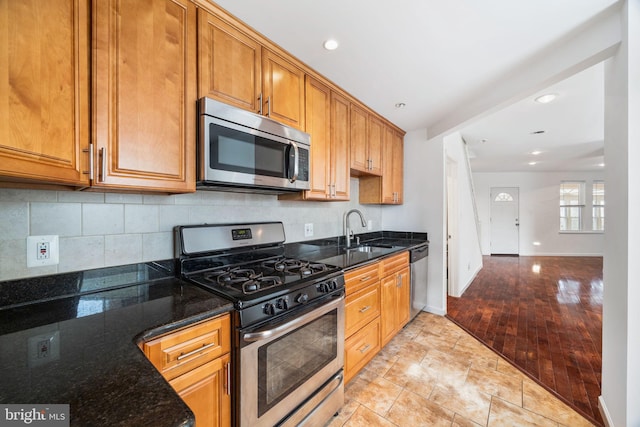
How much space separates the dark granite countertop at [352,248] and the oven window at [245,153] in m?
0.80

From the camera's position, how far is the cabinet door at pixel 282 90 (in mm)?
1673

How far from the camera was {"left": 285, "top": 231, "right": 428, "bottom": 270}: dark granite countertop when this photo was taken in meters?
2.09

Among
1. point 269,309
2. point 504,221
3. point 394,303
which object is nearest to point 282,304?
point 269,309

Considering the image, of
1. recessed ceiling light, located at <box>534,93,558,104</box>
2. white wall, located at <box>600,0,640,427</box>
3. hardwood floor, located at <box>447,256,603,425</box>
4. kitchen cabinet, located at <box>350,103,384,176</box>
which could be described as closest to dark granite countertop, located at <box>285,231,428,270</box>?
kitchen cabinet, located at <box>350,103,384,176</box>

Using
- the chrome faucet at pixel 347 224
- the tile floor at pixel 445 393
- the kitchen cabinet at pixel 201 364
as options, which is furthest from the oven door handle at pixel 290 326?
the chrome faucet at pixel 347 224

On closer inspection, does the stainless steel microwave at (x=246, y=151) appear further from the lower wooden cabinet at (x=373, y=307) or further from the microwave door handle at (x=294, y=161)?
the lower wooden cabinet at (x=373, y=307)

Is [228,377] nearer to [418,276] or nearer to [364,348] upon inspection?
[364,348]

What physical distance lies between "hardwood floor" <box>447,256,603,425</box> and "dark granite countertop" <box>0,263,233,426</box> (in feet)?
8.09

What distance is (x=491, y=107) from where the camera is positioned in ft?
7.45

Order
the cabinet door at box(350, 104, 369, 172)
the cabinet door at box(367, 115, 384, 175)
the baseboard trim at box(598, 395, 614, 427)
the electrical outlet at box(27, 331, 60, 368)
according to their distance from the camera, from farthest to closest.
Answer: the cabinet door at box(367, 115, 384, 175), the cabinet door at box(350, 104, 369, 172), the baseboard trim at box(598, 395, 614, 427), the electrical outlet at box(27, 331, 60, 368)

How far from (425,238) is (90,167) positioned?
3.25 metres

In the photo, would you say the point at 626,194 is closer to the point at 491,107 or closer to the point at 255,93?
the point at 491,107

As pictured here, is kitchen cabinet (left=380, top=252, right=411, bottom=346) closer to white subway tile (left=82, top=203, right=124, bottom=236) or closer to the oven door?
the oven door

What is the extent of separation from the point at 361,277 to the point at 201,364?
4.09ft
